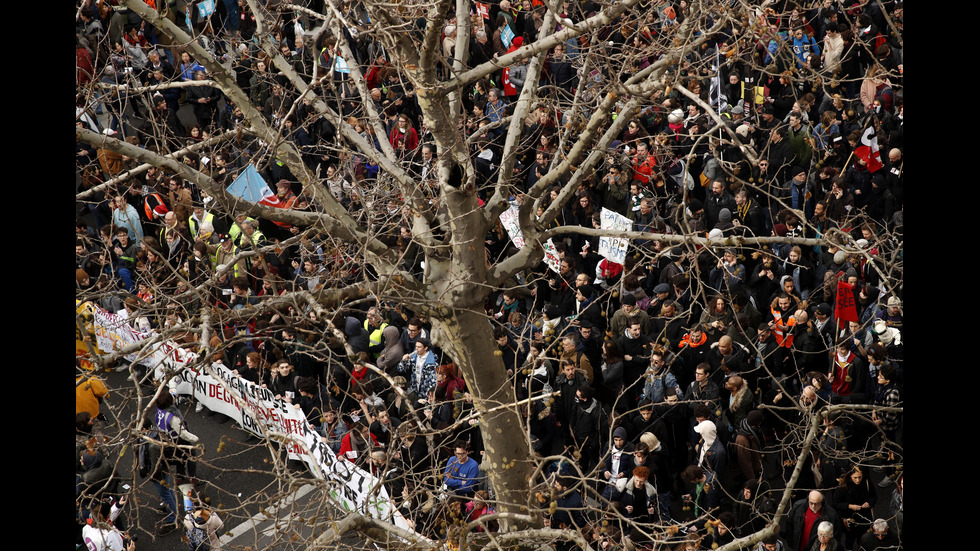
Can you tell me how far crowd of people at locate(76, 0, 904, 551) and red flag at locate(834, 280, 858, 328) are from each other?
14 centimetres

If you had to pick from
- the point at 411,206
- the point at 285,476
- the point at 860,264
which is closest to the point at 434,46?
the point at 411,206

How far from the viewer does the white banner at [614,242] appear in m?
11.4

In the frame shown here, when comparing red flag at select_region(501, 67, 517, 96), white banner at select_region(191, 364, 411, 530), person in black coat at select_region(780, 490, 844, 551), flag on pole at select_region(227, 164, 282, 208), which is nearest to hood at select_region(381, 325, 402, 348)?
white banner at select_region(191, 364, 411, 530)

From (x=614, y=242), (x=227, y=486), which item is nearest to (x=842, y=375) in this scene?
(x=614, y=242)

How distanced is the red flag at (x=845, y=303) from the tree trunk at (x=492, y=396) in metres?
4.26

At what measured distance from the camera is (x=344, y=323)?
40.8ft

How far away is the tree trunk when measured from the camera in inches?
305

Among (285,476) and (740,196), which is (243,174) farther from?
(740,196)

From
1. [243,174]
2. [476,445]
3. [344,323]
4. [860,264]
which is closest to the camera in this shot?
[243,174]

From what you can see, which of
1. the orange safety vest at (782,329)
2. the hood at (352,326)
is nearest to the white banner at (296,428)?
the hood at (352,326)

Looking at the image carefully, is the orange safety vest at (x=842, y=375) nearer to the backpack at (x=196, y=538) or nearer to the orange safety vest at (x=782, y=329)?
the orange safety vest at (x=782, y=329)

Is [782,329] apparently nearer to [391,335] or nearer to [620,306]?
[620,306]

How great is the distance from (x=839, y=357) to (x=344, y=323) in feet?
20.4

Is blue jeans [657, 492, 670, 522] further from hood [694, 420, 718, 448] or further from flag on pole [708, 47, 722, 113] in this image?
flag on pole [708, 47, 722, 113]
